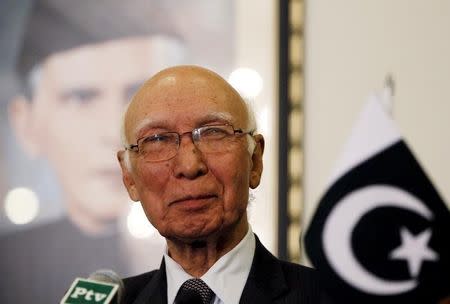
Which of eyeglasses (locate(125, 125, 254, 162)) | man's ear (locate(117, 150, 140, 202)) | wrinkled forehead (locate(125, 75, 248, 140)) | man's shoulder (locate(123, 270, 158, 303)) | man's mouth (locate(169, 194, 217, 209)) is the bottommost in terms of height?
man's shoulder (locate(123, 270, 158, 303))

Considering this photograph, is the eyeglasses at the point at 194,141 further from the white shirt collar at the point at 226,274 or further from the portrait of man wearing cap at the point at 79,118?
the portrait of man wearing cap at the point at 79,118

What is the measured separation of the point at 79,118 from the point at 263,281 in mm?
1193

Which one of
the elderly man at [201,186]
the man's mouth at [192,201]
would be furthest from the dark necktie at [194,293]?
the man's mouth at [192,201]

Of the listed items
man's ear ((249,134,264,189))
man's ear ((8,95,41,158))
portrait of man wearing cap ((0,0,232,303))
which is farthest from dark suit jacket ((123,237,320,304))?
man's ear ((8,95,41,158))

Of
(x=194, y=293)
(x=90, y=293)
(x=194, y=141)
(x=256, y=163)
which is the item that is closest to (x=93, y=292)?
(x=90, y=293)

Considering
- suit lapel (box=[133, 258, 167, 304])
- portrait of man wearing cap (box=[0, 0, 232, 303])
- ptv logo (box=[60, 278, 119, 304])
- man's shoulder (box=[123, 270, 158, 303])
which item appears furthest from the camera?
portrait of man wearing cap (box=[0, 0, 232, 303])

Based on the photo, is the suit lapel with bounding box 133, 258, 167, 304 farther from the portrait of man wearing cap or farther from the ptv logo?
the portrait of man wearing cap

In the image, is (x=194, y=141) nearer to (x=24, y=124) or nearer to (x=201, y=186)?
(x=201, y=186)

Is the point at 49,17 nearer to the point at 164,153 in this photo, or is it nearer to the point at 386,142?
the point at 164,153

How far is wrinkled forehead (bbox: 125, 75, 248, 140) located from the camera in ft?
4.50

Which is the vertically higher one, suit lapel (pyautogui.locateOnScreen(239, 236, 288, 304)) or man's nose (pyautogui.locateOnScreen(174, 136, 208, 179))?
man's nose (pyautogui.locateOnScreen(174, 136, 208, 179))

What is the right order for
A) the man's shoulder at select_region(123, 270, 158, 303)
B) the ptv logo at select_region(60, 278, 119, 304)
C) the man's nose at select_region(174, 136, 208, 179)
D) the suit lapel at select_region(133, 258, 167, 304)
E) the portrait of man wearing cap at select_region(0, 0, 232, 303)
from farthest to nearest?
the portrait of man wearing cap at select_region(0, 0, 232, 303) → the man's shoulder at select_region(123, 270, 158, 303) → the suit lapel at select_region(133, 258, 167, 304) → the man's nose at select_region(174, 136, 208, 179) → the ptv logo at select_region(60, 278, 119, 304)

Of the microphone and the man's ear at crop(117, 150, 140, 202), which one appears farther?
the man's ear at crop(117, 150, 140, 202)

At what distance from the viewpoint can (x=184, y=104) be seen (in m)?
1.38
